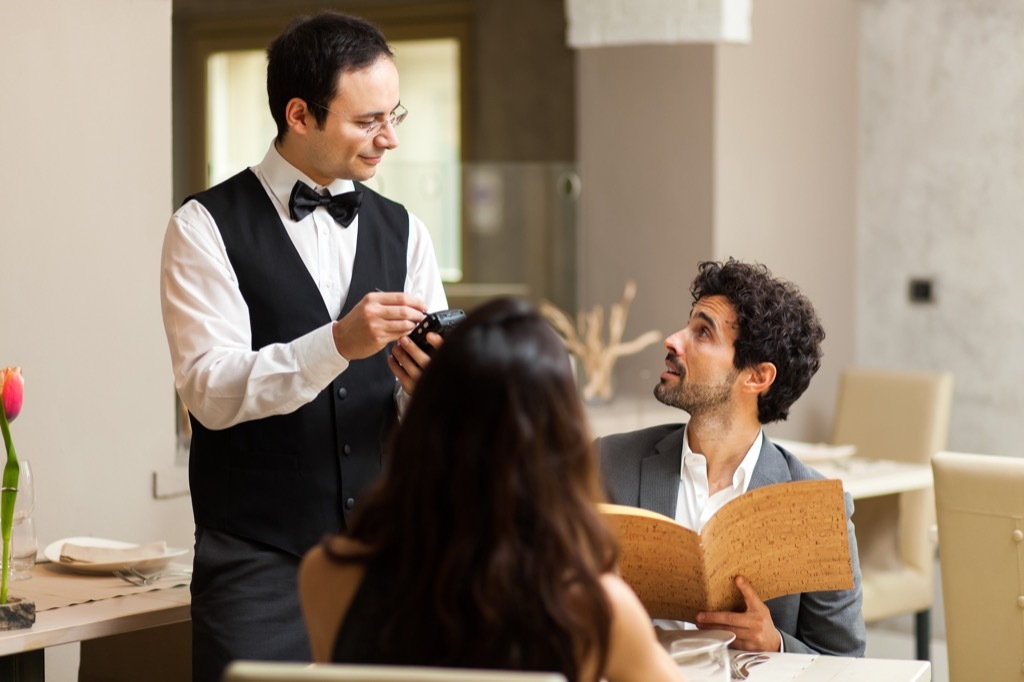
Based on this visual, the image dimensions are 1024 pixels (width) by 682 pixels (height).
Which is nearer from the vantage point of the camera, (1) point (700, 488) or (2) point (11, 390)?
(2) point (11, 390)

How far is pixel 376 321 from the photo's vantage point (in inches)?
71.2

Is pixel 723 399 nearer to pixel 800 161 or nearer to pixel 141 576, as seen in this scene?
pixel 141 576

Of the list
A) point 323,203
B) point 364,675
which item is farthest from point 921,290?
point 364,675

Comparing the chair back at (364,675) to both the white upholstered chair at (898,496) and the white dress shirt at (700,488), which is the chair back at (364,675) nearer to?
the white dress shirt at (700,488)

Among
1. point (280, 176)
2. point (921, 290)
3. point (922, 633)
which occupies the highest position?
point (280, 176)

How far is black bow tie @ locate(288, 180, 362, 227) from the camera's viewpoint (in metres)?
2.06

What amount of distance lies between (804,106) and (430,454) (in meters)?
4.04

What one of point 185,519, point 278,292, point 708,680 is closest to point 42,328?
point 185,519

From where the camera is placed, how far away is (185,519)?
316 centimetres

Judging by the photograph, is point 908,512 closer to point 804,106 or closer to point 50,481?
point 804,106

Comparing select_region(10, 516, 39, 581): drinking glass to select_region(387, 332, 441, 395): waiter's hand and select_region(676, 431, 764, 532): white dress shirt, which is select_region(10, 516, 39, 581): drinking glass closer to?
select_region(387, 332, 441, 395): waiter's hand

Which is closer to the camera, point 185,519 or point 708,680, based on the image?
point 708,680

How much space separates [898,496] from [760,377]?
1.90 m

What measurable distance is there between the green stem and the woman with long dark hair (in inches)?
40.3
